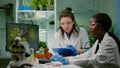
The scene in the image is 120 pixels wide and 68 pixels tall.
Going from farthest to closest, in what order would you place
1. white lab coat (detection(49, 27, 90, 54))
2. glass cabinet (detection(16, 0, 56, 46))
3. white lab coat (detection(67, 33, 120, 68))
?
glass cabinet (detection(16, 0, 56, 46))
white lab coat (detection(49, 27, 90, 54))
white lab coat (detection(67, 33, 120, 68))

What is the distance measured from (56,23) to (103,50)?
6.90 feet

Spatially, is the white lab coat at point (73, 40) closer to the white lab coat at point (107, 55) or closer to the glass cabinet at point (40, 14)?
the glass cabinet at point (40, 14)

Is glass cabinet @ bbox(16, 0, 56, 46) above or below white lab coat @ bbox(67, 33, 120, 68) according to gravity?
above

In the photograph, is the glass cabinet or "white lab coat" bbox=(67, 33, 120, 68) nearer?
"white lab coat" bbox=(67, 33, 120, 68)

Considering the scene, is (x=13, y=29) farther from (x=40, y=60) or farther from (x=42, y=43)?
(x=42, y=43)

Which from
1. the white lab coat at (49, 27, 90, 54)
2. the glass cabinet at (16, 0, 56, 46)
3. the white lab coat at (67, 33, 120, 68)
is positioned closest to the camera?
the white lab coat at (67, 33, 120, 68)

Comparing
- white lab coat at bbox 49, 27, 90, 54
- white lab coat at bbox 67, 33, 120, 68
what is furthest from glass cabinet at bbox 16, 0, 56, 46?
white lab coat at bbox 67, 33, 120, 68

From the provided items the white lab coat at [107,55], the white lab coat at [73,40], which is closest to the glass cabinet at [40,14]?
the white lab coat at [73,40]

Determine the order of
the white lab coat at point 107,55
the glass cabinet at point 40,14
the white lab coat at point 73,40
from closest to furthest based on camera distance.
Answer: the white lab coat at point 107,55 → the white lab coat at point 73,40 → the glass cabinet at point 40,14

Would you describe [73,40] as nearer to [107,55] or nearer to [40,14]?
[40,14]

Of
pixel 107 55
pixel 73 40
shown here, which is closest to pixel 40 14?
pixel 73 40

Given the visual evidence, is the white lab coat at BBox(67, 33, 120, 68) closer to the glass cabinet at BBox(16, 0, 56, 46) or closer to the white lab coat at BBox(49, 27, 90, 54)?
the white lab coat at BBox(49, 27, 90, 54)

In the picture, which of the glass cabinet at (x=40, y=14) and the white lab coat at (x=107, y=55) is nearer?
the white lab coat at (x=107, y=55)

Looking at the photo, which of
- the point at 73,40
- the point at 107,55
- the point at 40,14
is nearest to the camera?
the point at 107,55
